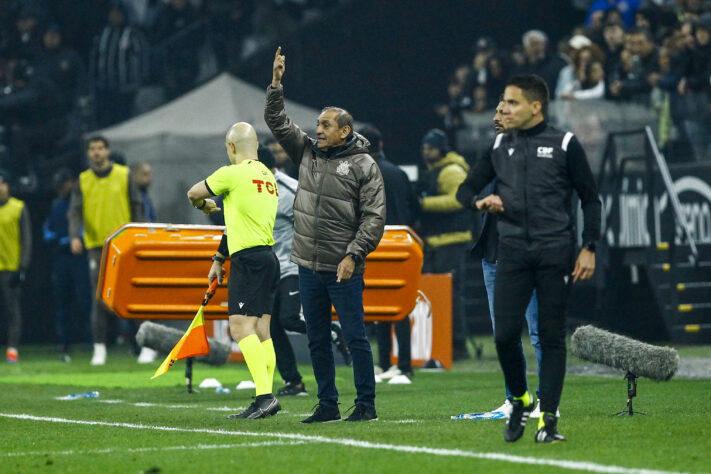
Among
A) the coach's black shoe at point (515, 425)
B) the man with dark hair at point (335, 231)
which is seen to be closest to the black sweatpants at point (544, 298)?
the coach's black shoe at point (515, 425)

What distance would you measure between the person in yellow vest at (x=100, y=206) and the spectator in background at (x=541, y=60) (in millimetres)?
7356

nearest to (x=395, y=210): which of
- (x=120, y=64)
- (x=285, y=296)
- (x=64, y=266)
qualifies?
(x=285, y=296)

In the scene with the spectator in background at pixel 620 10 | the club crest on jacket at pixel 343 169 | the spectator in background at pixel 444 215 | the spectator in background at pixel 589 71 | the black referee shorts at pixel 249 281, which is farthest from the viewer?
the spectator in background at pixel 620 10

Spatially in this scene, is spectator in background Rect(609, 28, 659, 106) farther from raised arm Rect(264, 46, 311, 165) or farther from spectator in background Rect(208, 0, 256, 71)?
raised arm Rect(264, 46, 311, 165)

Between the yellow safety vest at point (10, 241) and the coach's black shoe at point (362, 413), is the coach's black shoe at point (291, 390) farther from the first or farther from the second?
the yellow safety vest at point (10, 241)

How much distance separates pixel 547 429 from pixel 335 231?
7.11ft

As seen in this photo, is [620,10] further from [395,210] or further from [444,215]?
[395,210]

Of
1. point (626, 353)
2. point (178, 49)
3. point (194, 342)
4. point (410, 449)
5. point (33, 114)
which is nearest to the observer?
point (410, 449)

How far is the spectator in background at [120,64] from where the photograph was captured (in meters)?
24.0

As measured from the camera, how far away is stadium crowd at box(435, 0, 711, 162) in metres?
18.6

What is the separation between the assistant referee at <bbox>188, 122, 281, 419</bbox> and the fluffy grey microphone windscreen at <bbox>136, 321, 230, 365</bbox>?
→ 3.19 metres

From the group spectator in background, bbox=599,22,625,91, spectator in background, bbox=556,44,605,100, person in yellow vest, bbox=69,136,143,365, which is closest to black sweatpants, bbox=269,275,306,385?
person in yellow vest, bbox=69,136,143,365

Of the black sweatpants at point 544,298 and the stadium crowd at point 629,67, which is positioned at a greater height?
the stadium crowd at point 629,67

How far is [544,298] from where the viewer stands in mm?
7660
